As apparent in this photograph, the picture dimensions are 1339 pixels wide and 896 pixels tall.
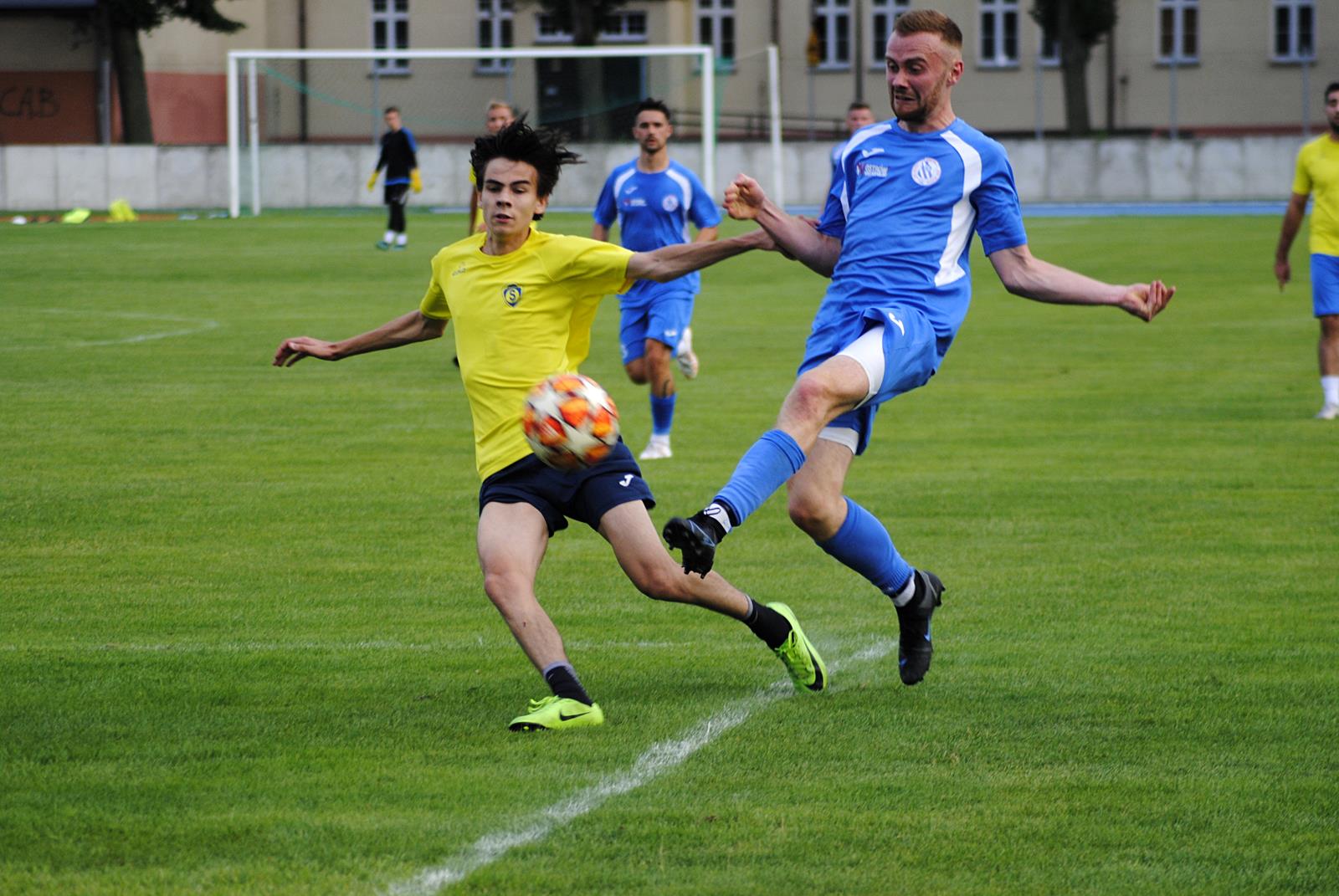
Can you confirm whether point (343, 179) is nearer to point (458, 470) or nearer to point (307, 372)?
point (307, 372)

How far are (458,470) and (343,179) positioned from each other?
3056 centimetres

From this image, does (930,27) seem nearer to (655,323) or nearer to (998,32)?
(655,323)

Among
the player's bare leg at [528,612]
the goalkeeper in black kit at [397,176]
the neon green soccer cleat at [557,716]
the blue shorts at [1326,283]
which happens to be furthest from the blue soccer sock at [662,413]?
the goalkeeper in black kit at [397,176]

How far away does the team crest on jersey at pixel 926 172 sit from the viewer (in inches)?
246

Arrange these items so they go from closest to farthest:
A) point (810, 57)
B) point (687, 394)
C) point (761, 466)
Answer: point (761, 466) < point (687, 394) < point (810, 57)

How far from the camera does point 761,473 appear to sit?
548 centimetres

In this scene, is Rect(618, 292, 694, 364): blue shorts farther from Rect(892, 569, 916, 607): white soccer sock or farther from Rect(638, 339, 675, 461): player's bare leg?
Rect(892, 569, 916, 607): white soccer sock

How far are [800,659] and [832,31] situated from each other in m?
52.0

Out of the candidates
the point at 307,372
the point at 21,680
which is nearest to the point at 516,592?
the point at 21,680

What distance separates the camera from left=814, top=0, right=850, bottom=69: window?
56000 millimetres

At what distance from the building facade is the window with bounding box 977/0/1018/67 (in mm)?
49

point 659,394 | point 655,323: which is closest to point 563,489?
point 659,394

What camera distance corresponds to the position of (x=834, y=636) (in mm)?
7125

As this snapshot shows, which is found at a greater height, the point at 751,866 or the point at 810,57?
the point at 810,57
